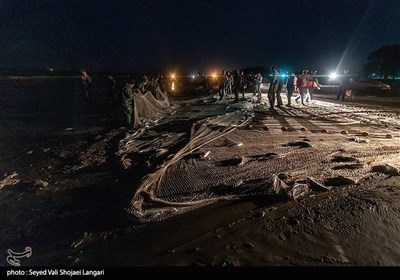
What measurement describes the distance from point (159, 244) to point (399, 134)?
877cm

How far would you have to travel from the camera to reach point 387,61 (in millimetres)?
51031

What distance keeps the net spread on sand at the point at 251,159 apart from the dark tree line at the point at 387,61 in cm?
5027

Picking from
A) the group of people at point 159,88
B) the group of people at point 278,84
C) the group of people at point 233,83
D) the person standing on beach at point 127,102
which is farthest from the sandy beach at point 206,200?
the group of people at point 233,83

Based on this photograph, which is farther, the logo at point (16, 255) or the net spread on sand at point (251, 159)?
the net spread on sand at point (251, 159)

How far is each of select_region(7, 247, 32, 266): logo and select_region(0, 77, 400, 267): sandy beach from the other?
0.24ft

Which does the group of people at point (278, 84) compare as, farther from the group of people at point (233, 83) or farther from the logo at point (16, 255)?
the logo at point (16, 255)

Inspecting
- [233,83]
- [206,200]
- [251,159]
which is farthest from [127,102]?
[233,83]

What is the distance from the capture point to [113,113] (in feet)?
45.8

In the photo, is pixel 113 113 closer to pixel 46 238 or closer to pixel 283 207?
pixel 46 238

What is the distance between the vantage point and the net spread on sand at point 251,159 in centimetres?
463

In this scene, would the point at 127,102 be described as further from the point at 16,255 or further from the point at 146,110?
the point at 16,255

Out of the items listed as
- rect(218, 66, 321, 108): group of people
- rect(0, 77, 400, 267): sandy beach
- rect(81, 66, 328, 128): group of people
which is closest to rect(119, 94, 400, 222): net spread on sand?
rect(0, 77, 400, 267): sandy beach

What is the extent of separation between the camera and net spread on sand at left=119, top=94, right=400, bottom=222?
4629mm

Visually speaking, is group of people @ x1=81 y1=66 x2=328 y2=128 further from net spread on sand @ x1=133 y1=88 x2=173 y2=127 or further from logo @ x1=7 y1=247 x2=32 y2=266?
logo @ x1=7 y1=247 x2=32 y2=266
